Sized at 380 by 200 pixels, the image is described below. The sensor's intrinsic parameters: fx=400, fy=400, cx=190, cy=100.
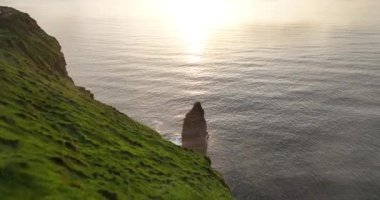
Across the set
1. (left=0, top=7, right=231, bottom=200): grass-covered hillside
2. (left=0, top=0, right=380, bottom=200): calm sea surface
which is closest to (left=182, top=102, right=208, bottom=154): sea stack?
(left=0, top=0, right=380, bottom=200): calm sea surface

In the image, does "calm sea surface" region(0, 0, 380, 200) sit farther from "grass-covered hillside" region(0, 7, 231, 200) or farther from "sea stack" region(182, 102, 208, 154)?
"grass-covered hillside" region(0, 7, 231, 200)

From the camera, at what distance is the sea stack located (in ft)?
237

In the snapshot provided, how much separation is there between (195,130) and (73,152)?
42.3 meters

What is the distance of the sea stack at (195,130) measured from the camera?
72375mm

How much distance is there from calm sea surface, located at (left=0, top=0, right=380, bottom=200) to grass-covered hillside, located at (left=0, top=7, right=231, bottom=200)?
2096cm

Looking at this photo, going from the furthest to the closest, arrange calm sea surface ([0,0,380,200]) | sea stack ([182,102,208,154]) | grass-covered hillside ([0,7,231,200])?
sea stack ([182,102,208,154]), calm sea surface ([0,0,380,200]), grass-covered hillside ([0,7,231,200])

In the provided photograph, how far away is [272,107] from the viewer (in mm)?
102625

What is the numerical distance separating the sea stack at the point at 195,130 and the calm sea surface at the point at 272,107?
137 inches

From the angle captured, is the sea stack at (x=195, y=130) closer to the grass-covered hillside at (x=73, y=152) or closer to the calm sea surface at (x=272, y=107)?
the calm sea surface at (x=272, y=107)

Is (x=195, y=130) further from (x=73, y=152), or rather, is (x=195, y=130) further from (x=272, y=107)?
(x=73, y=152)

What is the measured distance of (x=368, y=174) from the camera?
2452 inches

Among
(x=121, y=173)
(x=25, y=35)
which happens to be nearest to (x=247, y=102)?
(x=25, y=35)

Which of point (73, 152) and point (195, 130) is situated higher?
point (73, 152)

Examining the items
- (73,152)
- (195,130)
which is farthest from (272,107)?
(73,152)
